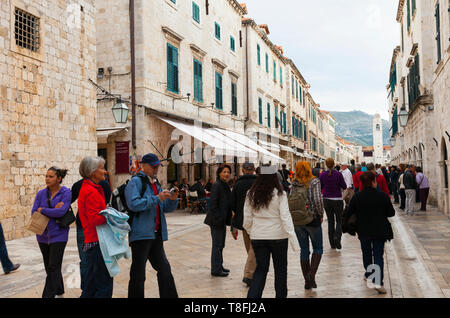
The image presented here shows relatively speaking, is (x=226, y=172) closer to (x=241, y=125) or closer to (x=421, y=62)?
(x=421, y=62)

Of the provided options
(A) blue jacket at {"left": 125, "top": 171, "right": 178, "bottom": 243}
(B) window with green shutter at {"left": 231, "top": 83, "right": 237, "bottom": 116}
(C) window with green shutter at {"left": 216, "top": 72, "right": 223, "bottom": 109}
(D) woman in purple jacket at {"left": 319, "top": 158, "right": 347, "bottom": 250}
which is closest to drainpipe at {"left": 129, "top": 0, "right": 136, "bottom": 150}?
(C) window with green shutter at {"left": 216, "top": 72, "right": 223, "bottom": 109}

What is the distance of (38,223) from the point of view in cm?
466

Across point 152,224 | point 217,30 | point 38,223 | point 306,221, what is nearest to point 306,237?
point 306,221

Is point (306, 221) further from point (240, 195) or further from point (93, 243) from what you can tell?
point (93, 243)

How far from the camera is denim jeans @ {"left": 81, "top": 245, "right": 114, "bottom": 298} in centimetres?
409

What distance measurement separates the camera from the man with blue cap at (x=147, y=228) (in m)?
4.17

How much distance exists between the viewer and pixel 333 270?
6.47 metres

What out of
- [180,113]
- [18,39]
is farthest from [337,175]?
[180,113]

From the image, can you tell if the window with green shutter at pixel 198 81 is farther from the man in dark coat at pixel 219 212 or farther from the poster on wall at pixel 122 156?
the man in dark coat at pixel 219 212

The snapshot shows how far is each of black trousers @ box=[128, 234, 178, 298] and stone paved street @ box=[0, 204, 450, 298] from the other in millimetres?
969

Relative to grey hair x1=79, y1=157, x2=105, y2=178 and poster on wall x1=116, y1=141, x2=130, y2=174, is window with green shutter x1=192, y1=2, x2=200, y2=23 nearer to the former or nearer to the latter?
poster on wall x1=116, y1=141, x2=130, y2=174

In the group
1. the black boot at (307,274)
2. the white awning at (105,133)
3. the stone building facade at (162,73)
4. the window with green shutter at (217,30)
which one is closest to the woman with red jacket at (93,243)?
the black boot at (307,274)

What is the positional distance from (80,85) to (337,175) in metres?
7.82

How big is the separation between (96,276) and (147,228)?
26.1 inches
